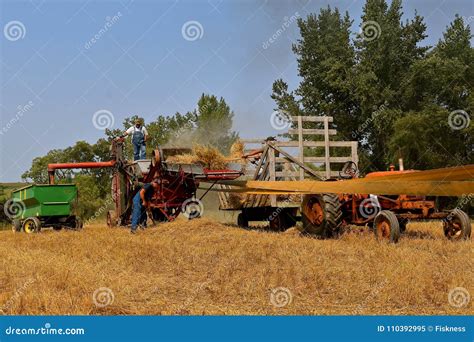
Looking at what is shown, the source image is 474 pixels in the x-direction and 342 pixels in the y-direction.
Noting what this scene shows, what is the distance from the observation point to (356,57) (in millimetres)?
34562

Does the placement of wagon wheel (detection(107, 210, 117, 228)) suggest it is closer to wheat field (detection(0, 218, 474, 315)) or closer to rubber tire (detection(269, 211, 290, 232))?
rubber tire (detection(269, 211, 290, 232))

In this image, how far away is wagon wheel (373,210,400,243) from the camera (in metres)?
9.40

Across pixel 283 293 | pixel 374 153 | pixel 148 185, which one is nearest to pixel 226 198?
pixel 148 185

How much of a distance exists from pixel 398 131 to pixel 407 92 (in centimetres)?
515

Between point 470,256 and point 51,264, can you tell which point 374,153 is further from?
point 51,264

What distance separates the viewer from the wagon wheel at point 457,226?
10016mm
